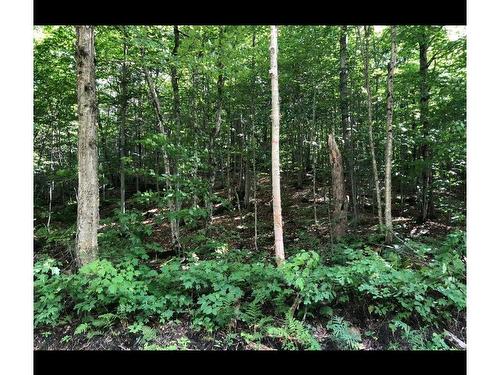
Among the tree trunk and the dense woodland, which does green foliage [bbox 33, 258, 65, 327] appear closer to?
Answer: the dense woodland

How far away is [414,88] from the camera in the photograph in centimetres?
940

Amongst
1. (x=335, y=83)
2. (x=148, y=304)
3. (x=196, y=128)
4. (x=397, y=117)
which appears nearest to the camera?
(x=148, y=304)

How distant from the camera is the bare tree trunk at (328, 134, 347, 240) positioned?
7.67 metres

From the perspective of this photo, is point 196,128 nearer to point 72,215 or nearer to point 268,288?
point 268,288

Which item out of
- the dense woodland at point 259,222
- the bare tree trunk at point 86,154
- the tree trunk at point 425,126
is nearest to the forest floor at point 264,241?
the dense woodland at point 259,222

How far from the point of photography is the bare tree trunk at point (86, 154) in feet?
15.5

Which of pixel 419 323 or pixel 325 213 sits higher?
pixel 325 213

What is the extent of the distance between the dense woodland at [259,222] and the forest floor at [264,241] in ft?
0.10

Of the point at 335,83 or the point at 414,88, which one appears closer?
the point at 414,88

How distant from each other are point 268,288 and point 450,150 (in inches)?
207

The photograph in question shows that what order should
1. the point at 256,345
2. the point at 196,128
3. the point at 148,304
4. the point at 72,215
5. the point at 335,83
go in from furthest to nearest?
the point at 72,215 → the point at 335,83 → the point at 196,128 → the point at 148,304 → the point at 256,345

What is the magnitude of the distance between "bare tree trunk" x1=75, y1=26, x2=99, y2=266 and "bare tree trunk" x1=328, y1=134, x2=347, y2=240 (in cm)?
546

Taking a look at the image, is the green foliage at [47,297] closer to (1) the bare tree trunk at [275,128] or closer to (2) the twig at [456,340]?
(1) the bare tree trunk at [275,128]

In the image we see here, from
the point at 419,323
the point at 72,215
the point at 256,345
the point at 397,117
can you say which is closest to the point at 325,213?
the point at 397,117
